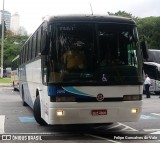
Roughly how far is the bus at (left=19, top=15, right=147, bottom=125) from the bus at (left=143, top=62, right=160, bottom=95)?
2259 cm

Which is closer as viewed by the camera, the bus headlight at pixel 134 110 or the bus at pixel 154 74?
the bus headlight at pixel 134 110

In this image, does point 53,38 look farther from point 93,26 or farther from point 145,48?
point 145,48

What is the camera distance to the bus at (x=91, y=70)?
1034 centimetres

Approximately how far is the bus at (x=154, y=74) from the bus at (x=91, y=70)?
74.1 ft

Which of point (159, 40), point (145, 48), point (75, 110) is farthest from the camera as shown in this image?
point (159, 40)

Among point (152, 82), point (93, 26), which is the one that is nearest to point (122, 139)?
point (93, 26)

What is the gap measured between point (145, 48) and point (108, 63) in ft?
4.04

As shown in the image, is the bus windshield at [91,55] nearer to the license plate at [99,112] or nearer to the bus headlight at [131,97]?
the bus headlight at [131,97]

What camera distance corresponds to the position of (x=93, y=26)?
421 inches

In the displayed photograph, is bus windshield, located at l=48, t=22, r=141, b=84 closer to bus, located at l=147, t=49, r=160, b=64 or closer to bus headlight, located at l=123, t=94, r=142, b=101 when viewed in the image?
bus headlight, located at l=123, t=94, r=142, b=101

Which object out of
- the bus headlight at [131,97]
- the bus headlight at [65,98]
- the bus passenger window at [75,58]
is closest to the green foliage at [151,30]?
the bus headlight at [131,97]

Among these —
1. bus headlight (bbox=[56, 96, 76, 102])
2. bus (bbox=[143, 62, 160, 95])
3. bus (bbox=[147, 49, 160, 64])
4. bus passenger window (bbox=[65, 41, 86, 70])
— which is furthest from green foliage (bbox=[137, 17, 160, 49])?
bus headlight (bbox=[56, 96, 76, 102])

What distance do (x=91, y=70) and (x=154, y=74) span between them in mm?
23831

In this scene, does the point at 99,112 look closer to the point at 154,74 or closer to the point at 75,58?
the point at 75,58
